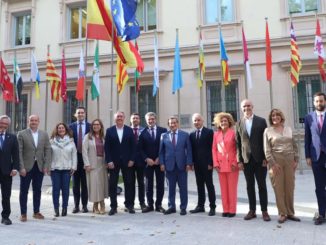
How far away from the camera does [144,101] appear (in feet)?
55.5

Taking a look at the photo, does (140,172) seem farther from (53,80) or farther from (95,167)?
(53,80)

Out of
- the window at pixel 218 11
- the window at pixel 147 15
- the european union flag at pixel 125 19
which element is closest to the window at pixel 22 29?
the window at pixel 147 15

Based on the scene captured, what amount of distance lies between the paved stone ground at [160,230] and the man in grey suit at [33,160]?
1.24 feet

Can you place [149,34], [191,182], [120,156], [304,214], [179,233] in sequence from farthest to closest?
[149,34], [191,182], [120,156], [304,214], [179,233]

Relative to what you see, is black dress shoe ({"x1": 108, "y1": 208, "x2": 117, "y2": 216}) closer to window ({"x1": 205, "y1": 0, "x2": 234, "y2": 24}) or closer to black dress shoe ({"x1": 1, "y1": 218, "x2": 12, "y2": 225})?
black dress shoe ({"x1": 1, "y1": 218, "x2": 12, "y2": 225})

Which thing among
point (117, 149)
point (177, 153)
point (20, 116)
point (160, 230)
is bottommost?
point (160, 230)

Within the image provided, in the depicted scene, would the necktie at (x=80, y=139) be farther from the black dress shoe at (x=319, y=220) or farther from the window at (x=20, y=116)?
the window at (x=20, y=116)

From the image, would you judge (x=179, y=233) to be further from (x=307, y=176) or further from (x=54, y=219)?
(x=307, y=176)

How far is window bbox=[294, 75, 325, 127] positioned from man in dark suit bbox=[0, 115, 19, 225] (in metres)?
11.5

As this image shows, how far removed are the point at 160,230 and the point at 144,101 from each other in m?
11.6

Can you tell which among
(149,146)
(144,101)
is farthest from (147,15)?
(149,146)

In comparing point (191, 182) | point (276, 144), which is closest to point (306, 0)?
point (191, 182)

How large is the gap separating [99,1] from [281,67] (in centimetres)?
825

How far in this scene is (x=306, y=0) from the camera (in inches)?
600
